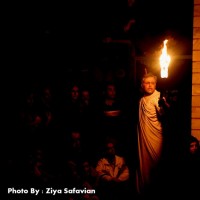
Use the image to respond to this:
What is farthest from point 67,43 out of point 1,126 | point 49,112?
point 1,126

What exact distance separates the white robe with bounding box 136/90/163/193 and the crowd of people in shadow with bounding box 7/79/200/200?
1.28 feet

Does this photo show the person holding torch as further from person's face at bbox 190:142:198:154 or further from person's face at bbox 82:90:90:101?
person's face at bbox 82:90:90:101

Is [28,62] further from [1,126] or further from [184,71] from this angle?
[184,71]

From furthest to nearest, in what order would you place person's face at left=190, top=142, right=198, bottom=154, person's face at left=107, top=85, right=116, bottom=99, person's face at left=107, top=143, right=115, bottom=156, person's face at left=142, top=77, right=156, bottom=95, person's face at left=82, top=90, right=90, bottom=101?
person's face at left=82, top=90, right=90, bottom=101, person's face at left=107, top=85, right=116, bottom=99, person's face at left=107, top=143, right=115, bottom=156, person's face at left=142, top=77, right=156, bottom=95, person's face at left=190, top=142, right=198, bottom=154

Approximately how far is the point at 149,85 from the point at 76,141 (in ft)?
7.44

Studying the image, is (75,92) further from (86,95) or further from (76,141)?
(76,141)

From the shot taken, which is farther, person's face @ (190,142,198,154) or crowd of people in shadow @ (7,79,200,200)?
crowd of people in shadow @ (7,79,200,200)

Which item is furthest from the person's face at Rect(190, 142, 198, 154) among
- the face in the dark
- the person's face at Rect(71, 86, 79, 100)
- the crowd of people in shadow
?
the person's face at Rect(71, 86, 79, 100)

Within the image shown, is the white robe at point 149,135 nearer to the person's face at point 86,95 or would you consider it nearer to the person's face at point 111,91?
the person's face at point 111,91

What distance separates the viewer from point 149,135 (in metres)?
8.82

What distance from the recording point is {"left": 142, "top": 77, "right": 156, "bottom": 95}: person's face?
8664 mm

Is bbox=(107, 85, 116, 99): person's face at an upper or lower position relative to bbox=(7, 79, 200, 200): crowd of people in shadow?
upper

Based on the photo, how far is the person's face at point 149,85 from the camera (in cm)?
866

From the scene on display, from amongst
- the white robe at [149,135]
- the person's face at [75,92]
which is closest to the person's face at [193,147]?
the white robe at [149,135]
